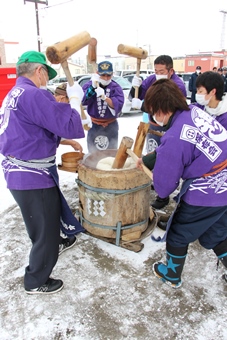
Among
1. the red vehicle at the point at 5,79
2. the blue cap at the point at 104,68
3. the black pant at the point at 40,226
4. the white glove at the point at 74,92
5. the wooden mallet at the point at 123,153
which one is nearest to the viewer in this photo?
the black pant at the point at 40,226

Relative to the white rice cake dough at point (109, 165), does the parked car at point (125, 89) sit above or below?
above

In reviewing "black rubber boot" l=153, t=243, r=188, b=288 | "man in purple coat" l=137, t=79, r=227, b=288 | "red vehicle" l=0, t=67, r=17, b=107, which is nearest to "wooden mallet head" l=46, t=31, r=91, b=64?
"man in purple coat" l=137, t=79, r=227, b=288

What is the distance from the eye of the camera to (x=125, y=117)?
35.5 ft

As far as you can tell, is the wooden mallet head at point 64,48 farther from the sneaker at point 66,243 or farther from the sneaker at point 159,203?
the sneaker at point 159,203

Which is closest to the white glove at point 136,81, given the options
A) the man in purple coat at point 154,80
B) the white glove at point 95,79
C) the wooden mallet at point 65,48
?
the man in purple coat at point 154,80

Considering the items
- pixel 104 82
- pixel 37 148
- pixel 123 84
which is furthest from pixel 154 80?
pixel 123 84

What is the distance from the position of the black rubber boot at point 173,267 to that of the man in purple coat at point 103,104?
2.20 meters

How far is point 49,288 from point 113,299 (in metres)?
0.54

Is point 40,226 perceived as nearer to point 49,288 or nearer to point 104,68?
point 49,288

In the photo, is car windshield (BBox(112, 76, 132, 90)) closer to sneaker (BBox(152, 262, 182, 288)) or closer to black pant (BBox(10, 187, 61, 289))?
sneaker (BBox(152, 262, 182, 288))

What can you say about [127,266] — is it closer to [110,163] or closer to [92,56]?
[110,163]

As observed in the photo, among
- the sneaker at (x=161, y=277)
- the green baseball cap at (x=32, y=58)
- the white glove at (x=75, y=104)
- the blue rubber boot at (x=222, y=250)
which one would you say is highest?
the green baseball cap at (x=32, y=58)

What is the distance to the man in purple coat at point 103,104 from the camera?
3.79 meters

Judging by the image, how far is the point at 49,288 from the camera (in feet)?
7.52
